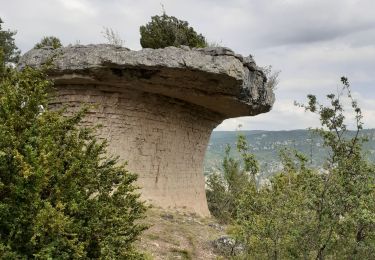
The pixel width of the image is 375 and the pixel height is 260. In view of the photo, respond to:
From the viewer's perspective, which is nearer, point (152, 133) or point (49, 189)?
point (49, 189)

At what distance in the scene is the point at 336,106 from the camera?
8922 millimetres

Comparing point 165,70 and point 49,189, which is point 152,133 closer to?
point 165,70

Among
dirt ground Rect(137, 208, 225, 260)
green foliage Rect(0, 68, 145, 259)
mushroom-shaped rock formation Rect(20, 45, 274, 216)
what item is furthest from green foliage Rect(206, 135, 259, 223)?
green foliage Rect(0, 68, 145, 259)

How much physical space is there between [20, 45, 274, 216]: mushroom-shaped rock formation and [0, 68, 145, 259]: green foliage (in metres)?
5.59

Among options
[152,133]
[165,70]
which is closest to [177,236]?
[152,133]

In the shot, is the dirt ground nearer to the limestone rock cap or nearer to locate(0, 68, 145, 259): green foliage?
locate(0, 68, 145, 259): green foliage

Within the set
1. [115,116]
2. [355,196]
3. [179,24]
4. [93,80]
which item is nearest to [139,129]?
[115,116]

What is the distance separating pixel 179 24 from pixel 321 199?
34.0 ft

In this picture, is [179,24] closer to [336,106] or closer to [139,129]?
[139,129]

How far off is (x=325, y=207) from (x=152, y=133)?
7.19m

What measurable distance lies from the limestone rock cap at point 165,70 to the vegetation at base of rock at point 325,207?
12.9ft

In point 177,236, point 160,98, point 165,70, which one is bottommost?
point 177,236

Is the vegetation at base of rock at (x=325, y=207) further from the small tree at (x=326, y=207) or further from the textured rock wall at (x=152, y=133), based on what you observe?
the textured rock wall at (x=152, y=133)

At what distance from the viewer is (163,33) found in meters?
16.6
